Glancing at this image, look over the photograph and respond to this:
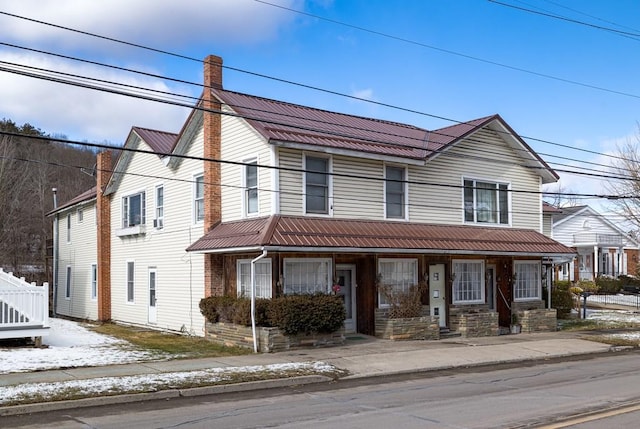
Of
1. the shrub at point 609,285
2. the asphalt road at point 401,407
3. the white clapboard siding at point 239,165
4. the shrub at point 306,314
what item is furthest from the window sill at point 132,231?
the shrub at point 609,285

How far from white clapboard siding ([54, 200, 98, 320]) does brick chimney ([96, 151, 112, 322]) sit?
37.5 inches

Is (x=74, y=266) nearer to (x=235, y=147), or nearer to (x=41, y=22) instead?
(x=235, y=147)

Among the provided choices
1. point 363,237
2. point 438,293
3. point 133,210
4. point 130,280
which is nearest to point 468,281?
point 438,293

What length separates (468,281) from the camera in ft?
75.6

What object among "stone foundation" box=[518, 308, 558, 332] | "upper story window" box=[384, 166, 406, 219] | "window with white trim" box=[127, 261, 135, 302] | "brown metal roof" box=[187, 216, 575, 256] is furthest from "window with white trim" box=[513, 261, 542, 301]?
"window with white trim" box=[127, 261, 135, 302]

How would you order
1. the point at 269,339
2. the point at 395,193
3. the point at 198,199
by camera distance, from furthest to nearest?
the point at 198,199
the point at 395,193
the point at 269,339

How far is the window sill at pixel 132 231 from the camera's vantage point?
25688 mm

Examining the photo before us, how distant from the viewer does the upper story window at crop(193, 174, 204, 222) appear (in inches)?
864

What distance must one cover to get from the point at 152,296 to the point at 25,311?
26.5 feet

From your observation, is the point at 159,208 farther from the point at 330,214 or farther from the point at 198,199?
the point at 330,214

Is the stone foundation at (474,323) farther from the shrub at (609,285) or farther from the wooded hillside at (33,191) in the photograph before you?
the wooded hillside at (33,191)

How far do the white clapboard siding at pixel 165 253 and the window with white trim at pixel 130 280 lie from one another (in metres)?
0.24

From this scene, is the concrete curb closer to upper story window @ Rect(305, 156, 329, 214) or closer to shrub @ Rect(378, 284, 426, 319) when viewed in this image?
upper story window @ Rect(305, 156, 329, 214)

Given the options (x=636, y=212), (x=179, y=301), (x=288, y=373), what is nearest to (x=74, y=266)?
(x=179, y=301)
